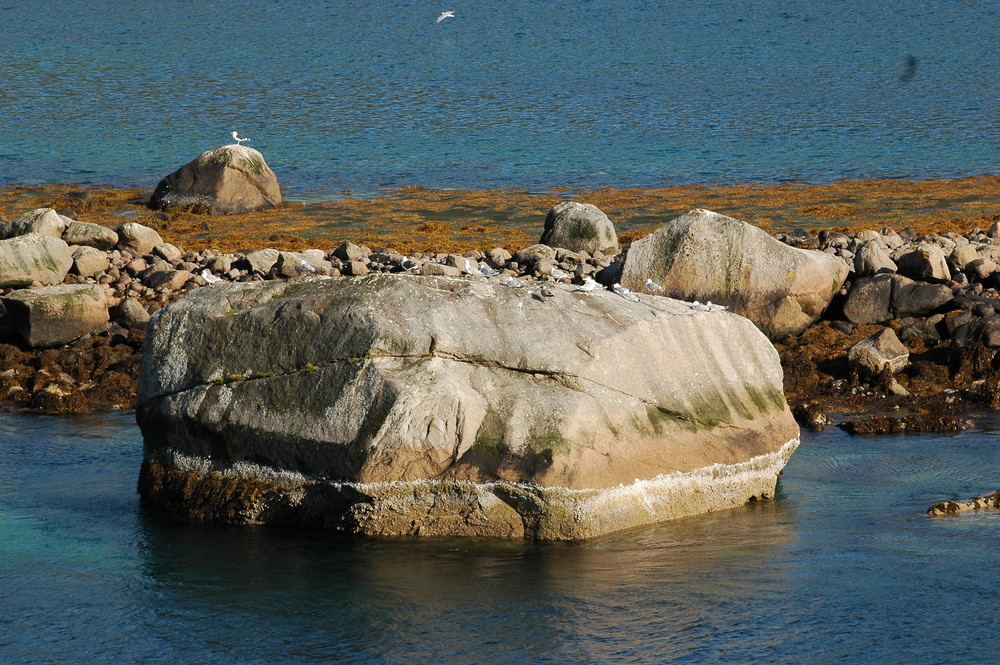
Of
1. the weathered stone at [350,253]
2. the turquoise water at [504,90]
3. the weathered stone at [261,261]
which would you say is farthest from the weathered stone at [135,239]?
the turquoise water at [504,90]

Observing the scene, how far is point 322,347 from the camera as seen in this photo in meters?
10.7

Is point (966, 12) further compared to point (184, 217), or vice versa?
point (966, 12)

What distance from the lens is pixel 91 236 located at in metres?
22.2

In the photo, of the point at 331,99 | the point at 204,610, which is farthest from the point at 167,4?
the point at 204,610

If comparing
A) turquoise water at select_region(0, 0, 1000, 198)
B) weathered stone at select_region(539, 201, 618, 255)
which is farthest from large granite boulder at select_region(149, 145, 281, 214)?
weathered stone at select_region(539, 201, 618, 255)

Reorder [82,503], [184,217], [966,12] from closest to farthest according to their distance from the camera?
[82,503], [184,217], [966,12]

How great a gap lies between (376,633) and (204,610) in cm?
142

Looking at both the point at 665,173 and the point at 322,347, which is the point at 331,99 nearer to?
the point at 665,173

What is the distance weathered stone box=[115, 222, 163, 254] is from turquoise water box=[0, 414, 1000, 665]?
10722 mm

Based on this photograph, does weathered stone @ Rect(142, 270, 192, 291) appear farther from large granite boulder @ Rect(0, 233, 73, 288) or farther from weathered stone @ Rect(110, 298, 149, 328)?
weathered stone @ Rect(110, 298, 149, 328)

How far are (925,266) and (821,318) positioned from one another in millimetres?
1776

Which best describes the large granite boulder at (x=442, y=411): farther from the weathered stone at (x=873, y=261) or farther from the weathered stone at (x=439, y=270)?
the weathered stone at (x=873, y=261)

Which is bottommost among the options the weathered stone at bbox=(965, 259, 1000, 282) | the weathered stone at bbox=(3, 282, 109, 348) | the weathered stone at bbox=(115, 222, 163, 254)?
the weathered stone at bbox=(3, 282, 109, 348)

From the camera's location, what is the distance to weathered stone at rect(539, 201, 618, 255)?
2172 centimetres
